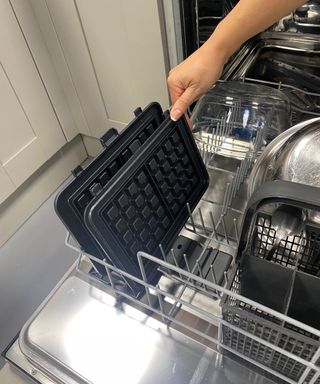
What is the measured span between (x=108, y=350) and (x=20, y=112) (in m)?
0.88

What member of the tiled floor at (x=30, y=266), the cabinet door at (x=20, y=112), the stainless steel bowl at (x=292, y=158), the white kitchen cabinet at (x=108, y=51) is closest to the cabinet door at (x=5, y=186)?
the cabinet door at (x=20, y=112)

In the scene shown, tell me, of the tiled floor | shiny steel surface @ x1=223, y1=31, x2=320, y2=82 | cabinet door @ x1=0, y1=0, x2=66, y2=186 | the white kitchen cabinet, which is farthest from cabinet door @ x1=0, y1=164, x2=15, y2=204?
shiny steel surface @ x1=223, y1=31, x2=320, y2=82

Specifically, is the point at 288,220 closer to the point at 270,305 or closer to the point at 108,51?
the point at 270,305

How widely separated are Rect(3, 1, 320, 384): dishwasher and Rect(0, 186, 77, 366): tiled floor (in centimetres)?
55

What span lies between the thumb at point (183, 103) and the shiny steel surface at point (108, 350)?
1.01 feet

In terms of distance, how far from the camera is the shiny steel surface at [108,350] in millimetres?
490

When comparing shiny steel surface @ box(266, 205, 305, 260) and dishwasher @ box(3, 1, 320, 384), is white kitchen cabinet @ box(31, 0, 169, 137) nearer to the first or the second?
dishwasher @ box(3, 1, 320, 384)

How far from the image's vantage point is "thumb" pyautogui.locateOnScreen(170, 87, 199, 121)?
1.66ft

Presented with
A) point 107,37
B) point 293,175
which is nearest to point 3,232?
point 107,37

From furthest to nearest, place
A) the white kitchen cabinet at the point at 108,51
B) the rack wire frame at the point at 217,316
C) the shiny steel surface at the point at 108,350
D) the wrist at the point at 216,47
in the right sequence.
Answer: the white kitchen cabinet at the point at 108,51 < the wrist at the point at 216,47 < the shiny steel surface at the point at 108,350 < the rack wire frame at the point at 217,316

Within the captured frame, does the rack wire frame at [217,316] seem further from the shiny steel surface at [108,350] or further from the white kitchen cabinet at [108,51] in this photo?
the white kitchen cabinet at [108,51]

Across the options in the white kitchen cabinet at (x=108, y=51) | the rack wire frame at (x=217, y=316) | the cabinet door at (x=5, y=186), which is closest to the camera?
the rack wire frame at (x=217, y=316)

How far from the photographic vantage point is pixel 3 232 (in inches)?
50.8

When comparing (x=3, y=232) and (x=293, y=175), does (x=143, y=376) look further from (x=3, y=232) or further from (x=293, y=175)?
(x=3, y=232)
